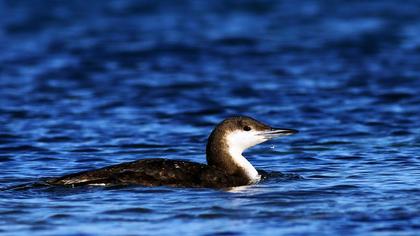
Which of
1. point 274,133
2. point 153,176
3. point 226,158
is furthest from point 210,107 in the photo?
point 153,176

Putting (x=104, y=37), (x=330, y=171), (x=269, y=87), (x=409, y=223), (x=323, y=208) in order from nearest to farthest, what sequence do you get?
(x=409, y=223), (x=323, y=208), (x=330, y=171), (x=269, y=87), (x=104, y=37)

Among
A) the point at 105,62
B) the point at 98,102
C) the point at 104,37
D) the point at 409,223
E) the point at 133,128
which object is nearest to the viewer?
the point at 409,223

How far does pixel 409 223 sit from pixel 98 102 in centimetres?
984

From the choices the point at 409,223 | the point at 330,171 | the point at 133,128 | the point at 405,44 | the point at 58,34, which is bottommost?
the point at 409,223

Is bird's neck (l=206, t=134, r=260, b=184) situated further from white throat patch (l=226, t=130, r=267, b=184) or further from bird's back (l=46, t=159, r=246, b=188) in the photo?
bird's back (l=46, t=159, r=246, b=188)

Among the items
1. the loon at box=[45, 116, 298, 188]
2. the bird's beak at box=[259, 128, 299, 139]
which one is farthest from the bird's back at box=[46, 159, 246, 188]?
the bird's beak at box=[259, 128, 299, 139]

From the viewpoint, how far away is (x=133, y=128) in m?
15.8

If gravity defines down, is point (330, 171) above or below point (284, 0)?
below

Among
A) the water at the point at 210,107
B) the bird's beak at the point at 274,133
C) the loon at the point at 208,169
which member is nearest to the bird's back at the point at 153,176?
the loon at the point at 208,169

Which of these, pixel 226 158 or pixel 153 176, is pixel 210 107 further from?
pixel 153 176

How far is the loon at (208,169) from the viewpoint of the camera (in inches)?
427

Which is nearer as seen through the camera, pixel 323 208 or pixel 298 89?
pixel 323 208

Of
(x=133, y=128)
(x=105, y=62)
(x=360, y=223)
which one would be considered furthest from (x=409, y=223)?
(x=105, y=62)

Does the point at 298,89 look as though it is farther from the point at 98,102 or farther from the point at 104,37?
the point at 104,37
